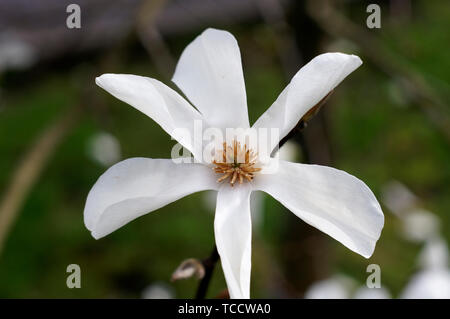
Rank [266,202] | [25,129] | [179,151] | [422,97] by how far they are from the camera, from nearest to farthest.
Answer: [179,151] → [422,97] → [266,202] → [25,129]

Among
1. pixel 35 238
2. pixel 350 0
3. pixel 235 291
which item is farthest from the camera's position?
pixel 350 0

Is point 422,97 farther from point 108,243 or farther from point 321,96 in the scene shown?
point 108,243

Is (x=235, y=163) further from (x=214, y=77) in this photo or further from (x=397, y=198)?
(x=397, y=198)

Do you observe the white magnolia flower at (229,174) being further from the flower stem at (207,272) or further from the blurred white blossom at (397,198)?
the blurred white blossom at (397,198)

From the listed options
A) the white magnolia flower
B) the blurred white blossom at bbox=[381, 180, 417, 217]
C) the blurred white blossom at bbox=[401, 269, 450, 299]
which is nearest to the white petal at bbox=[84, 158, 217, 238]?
the white magnolia flower

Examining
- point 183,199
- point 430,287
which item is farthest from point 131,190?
point 183,199
